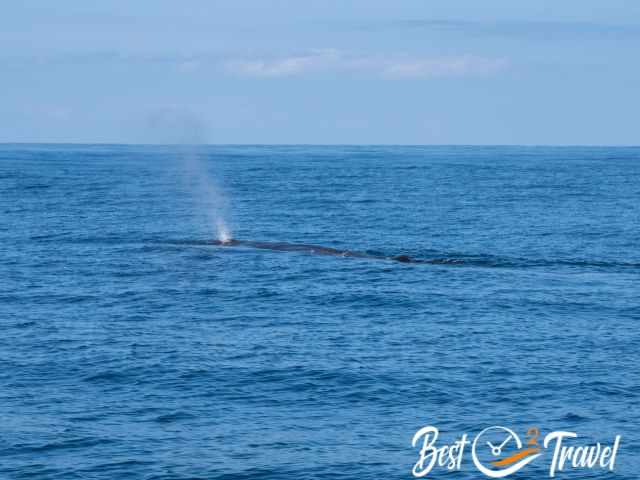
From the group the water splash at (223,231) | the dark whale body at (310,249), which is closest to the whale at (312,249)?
the dark whale body at (310,249)

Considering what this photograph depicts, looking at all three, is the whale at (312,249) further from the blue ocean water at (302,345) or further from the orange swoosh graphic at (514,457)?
the orange swoosh graphic at (514,457)

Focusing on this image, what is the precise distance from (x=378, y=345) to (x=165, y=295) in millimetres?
15735

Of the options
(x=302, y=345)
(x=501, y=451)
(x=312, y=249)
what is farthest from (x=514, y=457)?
(x=312, y=249)

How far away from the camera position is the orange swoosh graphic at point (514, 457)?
29.2 metres

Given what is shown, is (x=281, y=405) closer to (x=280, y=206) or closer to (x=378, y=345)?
(x=378, y=345)

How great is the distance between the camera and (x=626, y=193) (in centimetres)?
12369

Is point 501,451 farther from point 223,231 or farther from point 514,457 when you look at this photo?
point 223,231

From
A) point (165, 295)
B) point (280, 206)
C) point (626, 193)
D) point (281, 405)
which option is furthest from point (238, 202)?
point (281, 405)

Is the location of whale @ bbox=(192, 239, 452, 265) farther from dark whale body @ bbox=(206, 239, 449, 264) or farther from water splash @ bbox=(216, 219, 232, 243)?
water splash @ bbox=(216, 219, 232, 243)

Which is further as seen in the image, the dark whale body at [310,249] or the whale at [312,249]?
the dark whale body at [310,249]

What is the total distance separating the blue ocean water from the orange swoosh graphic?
0.60 m

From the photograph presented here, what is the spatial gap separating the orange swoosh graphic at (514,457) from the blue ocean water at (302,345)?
0.60 meters

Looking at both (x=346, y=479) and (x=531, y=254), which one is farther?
(x=531, y=254)

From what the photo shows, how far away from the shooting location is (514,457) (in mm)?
29625
